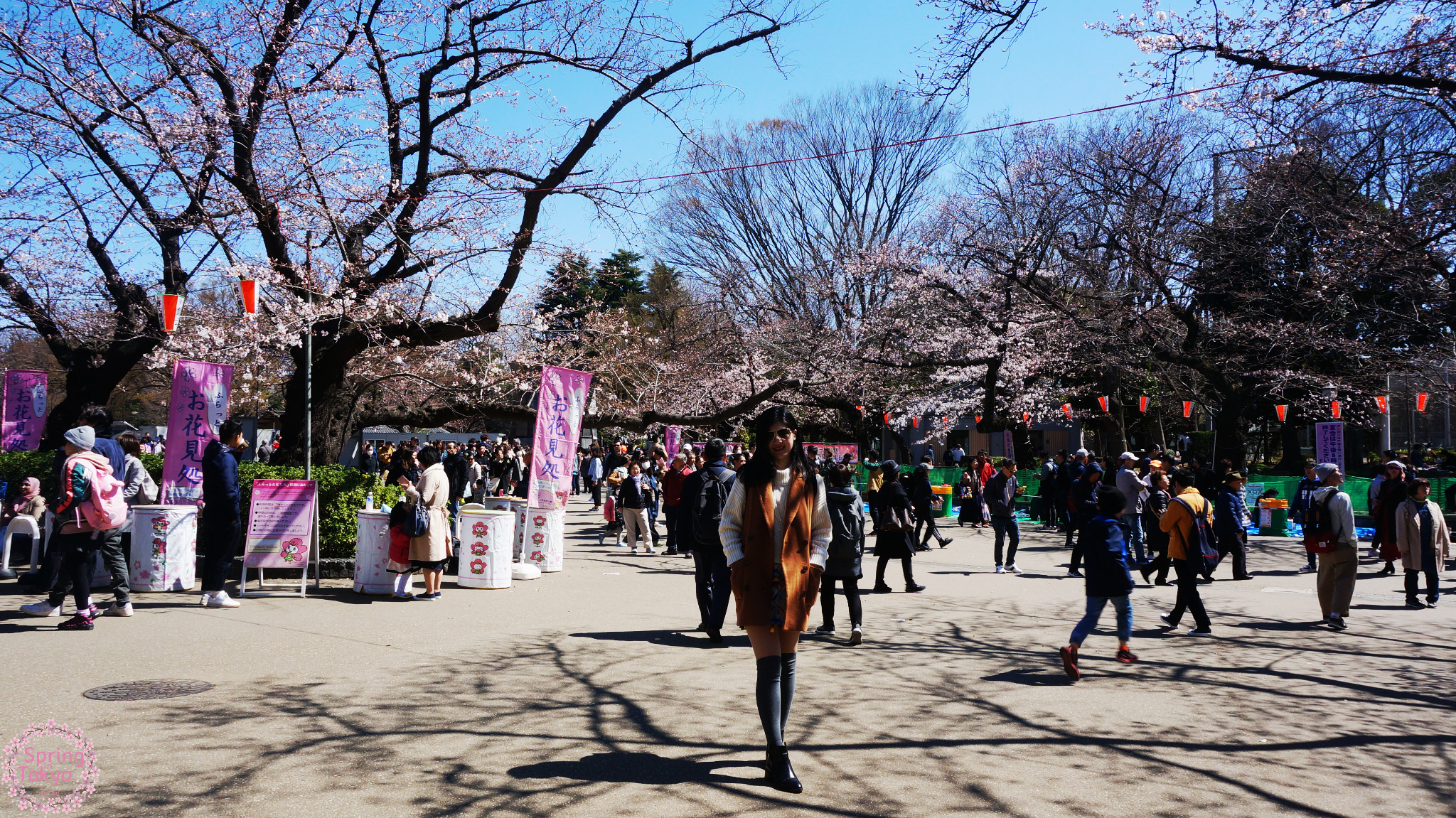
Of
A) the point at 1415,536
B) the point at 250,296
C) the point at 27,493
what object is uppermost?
the point at 250,296

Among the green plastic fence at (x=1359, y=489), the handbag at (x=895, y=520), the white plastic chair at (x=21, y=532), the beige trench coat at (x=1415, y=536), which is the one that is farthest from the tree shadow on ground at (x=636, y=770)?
the green plastic fence at (x=1359, y=489)

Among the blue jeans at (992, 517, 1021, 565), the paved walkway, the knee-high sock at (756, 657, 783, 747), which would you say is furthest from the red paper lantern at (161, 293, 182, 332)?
the blue jeans at (992, 517, 1021, 565)

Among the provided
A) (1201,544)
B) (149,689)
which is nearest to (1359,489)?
(1201,544)

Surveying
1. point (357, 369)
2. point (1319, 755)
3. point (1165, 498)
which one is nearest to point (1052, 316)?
point (1165, 498)

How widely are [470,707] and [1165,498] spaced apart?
10.1 meters

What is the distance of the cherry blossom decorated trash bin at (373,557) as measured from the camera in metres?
9.72

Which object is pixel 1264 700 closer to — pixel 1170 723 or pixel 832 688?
pixel 1170 723

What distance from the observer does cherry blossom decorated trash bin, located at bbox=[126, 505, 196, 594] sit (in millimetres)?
9266

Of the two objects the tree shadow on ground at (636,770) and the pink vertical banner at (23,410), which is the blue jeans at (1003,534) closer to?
the tree shadow on ground at (636,770)

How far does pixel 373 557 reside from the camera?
9.76m

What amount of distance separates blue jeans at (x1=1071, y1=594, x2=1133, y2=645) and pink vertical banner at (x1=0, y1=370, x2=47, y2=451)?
52.5 ft

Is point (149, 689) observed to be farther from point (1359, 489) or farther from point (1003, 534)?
point (1359, 489)

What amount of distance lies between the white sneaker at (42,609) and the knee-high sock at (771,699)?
22.4 feet

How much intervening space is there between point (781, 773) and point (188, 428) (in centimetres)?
901
